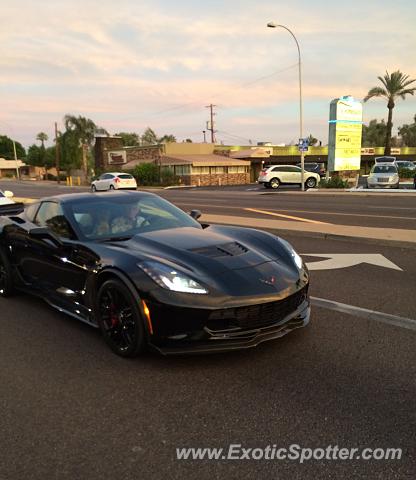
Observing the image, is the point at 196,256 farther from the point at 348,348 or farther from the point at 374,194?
the point at 374,194

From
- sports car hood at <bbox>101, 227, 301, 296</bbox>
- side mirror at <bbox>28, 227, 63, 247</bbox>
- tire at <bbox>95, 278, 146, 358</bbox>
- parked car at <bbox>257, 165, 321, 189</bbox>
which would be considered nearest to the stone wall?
parked car at <bbox>257, 165, 321, 189</bbox>

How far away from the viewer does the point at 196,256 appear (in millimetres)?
3740

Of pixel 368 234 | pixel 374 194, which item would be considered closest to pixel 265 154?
pixel 374 194

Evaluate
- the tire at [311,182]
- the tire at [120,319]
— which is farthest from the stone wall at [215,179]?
the tire at [120,319]

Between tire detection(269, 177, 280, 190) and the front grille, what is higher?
the front grille

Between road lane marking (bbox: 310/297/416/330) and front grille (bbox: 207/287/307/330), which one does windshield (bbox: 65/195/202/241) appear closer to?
front grille (bbox: 207/287/307/330)

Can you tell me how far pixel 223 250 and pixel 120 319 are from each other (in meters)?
1.08

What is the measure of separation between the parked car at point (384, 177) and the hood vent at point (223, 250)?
2607cm

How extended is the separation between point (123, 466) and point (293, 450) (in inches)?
37.4

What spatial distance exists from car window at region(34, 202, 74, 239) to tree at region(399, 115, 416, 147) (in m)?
113

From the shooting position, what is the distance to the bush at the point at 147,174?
48.4 metres

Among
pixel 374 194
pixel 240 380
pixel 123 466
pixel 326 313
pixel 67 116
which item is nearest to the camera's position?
pixel 123 466

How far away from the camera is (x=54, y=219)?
4809mm

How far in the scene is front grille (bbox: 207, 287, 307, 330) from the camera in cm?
330
